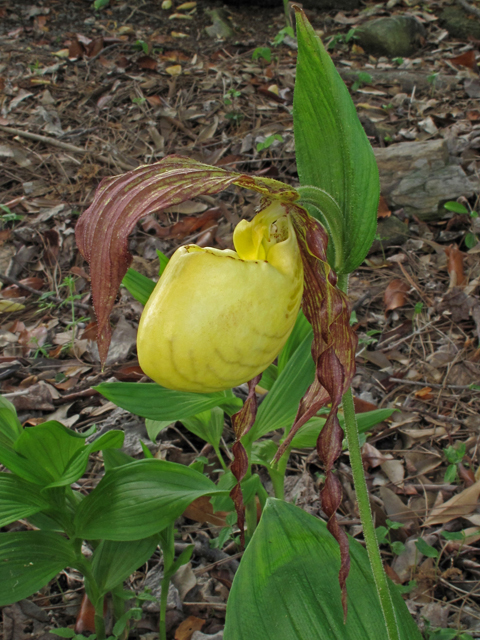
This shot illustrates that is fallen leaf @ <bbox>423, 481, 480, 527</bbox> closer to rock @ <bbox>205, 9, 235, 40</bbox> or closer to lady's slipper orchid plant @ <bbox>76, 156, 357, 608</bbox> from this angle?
lady's slipper orchid plant @ <bbox>76, 156, 357, 608</bbox>

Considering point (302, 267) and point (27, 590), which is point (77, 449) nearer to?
point (27, 590)

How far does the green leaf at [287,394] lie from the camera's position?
1321 mm

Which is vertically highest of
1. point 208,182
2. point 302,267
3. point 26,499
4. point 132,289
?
point 208,182

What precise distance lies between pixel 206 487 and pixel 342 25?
4148mm

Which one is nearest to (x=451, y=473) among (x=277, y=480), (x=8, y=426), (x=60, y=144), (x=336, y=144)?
(x=277, y=480)

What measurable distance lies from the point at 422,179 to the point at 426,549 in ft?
5.65

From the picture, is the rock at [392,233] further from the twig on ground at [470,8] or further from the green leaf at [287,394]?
the twig on ground at [470,8]

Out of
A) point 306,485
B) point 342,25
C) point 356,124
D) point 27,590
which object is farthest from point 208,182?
point 342,25

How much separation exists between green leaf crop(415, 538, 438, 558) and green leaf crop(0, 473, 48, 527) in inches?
34.8

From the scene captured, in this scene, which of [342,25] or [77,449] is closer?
[77,449]

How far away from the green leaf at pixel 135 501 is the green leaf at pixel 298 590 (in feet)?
0.71

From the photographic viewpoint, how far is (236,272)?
0.88 m

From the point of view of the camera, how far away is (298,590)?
97 cm

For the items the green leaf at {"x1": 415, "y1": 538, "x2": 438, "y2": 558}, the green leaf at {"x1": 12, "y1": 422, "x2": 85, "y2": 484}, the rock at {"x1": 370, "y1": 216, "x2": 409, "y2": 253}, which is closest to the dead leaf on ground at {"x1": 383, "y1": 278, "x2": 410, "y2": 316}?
the rock at {"x1": 370, "y1": 216, "x2": 409, "y2": 253}
